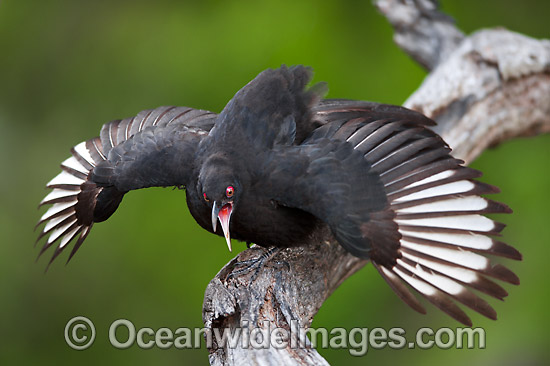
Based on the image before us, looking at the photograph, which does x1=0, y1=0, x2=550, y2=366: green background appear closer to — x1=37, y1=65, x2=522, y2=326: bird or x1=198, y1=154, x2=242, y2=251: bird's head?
x1=37, y1=65, x2=522, y2=326: bird

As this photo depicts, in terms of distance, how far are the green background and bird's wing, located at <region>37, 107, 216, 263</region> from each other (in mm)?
1609

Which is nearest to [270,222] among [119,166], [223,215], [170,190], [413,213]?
[223,215]

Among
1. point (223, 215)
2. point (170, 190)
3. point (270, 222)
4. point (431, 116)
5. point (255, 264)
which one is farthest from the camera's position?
point (170, 190)

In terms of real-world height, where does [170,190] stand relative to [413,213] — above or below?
above

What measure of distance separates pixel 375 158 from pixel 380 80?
2604 mm

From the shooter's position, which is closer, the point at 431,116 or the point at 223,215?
Answer: the point at 223,215

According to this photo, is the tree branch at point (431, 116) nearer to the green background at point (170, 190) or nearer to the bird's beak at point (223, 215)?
the bird's beak at point (223, 215)

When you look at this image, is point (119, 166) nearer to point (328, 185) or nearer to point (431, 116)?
point (328, 185)

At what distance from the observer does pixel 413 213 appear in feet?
9.00

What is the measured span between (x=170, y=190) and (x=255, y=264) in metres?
2.34

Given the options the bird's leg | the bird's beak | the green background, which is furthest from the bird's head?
the green background

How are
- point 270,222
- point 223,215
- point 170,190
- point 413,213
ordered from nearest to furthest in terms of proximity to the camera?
point 413,213
point 223,215
point 270,222
point 170,190

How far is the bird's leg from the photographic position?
9.71 feet

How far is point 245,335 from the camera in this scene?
2.53 metres
